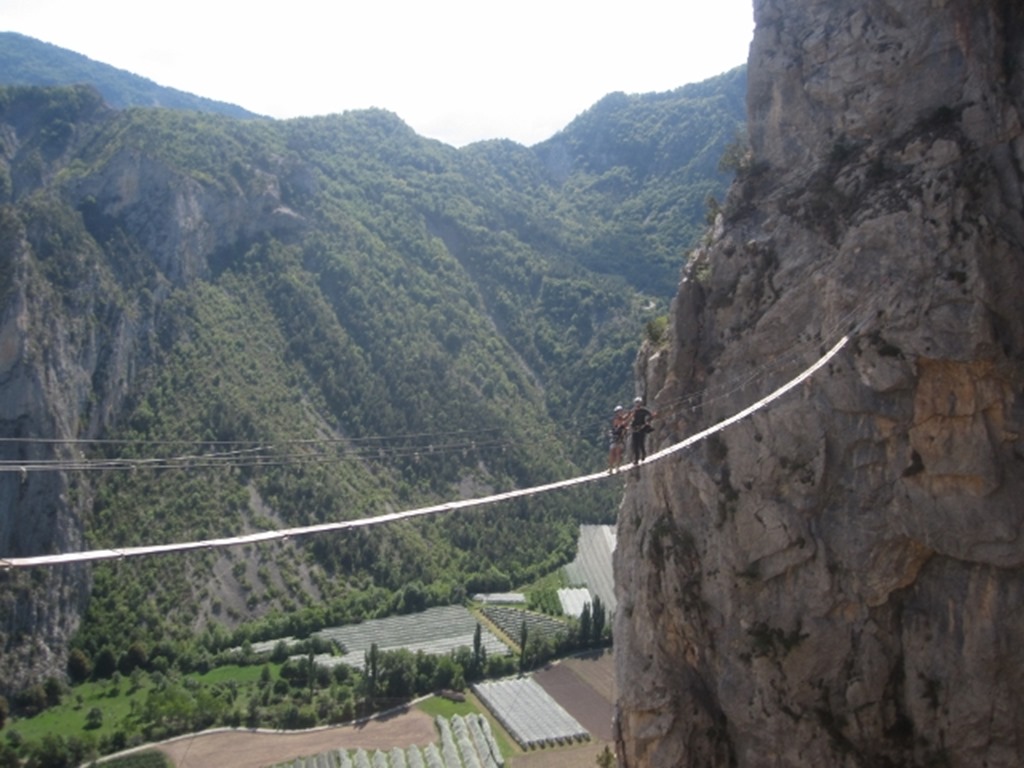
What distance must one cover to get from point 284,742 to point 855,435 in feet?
108

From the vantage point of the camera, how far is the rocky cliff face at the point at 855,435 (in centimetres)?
1639

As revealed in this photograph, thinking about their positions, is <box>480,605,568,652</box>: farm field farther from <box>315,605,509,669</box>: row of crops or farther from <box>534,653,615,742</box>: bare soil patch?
<box>534,653,615,742</box>: bare soil patch

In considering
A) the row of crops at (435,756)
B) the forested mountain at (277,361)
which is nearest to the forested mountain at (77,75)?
the forested mountain at (277,361)

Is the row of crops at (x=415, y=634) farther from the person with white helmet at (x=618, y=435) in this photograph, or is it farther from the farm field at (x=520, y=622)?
the person with white helmet at (x=618, y=435)

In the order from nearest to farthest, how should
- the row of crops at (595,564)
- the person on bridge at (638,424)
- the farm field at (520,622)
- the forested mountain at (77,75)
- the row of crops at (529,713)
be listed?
the person on bridge at (638,424) → the row of crops at (529,713) → the farm field at (520,622) → the row of crops at (595,564) → the forested mountain at (77,75)

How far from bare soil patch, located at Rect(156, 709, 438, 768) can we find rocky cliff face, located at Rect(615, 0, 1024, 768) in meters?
23.5

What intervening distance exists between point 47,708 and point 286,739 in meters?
13.9

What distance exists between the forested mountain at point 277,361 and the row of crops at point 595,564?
4.75 ft

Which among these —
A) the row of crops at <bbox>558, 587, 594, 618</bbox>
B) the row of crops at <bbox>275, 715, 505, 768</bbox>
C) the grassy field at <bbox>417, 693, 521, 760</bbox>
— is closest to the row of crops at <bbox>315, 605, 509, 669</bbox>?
the grassy field at <bbox>417, 693, 521, 760</bbox>

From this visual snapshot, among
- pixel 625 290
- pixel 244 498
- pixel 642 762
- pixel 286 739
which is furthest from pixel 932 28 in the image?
pixel 625 290

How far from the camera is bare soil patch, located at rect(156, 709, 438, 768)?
39469 millimetres

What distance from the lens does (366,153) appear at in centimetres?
12938

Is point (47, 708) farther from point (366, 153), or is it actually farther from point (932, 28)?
point (366, 153)

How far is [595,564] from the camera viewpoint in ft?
221
